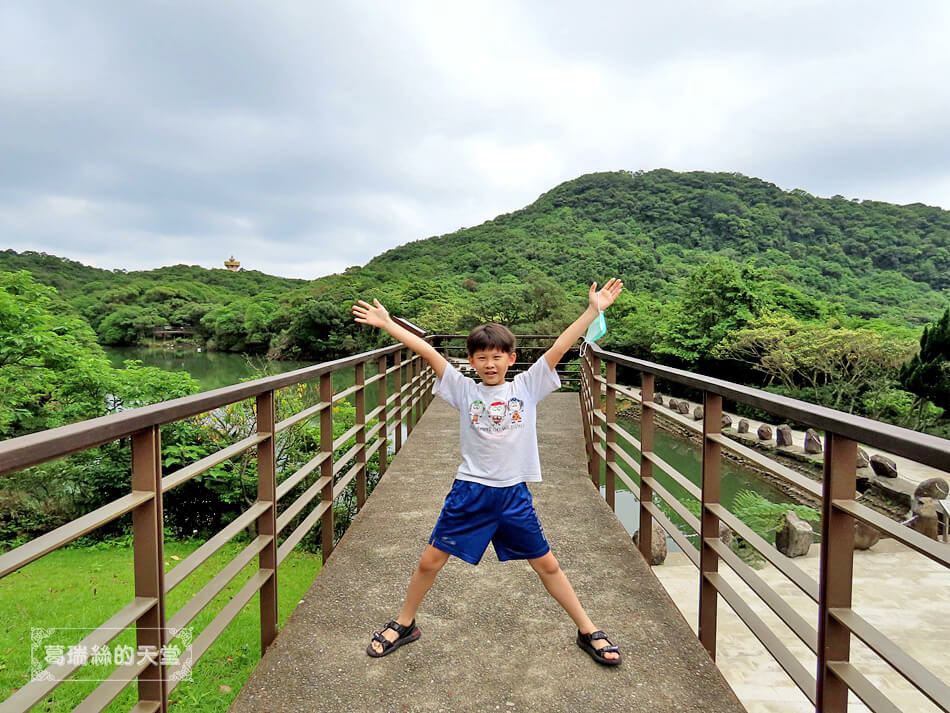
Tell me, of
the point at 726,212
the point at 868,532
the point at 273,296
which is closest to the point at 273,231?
the point at 273,296

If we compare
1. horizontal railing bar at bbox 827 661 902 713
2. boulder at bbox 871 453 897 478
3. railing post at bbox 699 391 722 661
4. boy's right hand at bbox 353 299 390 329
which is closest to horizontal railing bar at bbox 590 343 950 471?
railing post at bbox 699 391 722 661

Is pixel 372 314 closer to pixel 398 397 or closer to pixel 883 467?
pixel 398 397

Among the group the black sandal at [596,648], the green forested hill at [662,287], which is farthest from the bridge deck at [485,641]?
the green forested hill at [662,287]

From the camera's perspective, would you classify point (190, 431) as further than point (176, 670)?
Yes

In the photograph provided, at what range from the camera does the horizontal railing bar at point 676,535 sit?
7.85 feet

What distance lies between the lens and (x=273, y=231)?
55250mm

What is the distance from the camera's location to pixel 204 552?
5.82 ft

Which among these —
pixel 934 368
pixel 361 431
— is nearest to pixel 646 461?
pixel 361 431

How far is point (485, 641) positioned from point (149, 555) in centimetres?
137

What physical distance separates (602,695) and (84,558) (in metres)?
7.46

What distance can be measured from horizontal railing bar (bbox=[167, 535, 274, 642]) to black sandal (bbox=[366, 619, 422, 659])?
57 centimetres

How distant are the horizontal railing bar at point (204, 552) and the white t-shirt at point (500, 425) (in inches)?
30.5

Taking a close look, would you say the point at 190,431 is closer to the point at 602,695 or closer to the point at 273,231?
the point at 602,695

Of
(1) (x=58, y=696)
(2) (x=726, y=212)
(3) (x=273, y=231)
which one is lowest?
(1) (x=58, y=696)
